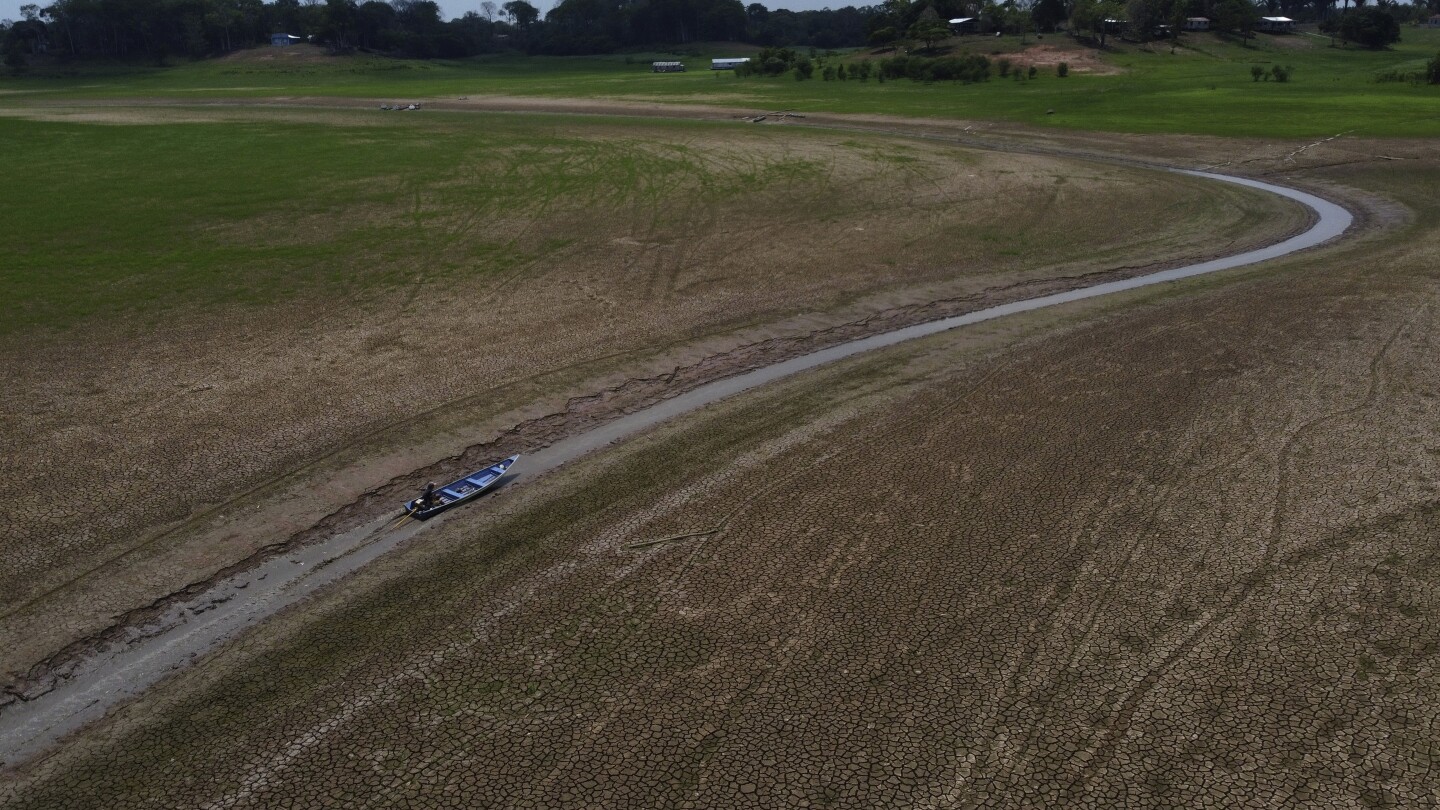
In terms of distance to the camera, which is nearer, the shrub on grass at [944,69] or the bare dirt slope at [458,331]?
the bare dirt slope at [458,331]

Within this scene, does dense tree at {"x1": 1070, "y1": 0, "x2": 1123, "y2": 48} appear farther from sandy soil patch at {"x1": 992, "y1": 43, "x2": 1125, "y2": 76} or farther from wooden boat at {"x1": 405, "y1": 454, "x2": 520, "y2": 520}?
wooden boat at {"x1": 405, "y1": 454, "x2": 520, "y2": 520}

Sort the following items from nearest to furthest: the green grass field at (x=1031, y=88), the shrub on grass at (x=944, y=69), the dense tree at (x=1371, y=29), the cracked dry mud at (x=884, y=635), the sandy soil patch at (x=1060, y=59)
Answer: the cracked dry mud at (x=884, y=635)
the green grass field at (x=1031, y=88)
the shrub on grass at (x=944, y=69)
the sandy soil patch at (x=1060, y=59)
the dense tree at (x=1371, y=29)

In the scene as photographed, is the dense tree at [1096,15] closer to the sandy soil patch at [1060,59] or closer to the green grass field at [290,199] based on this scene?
the sandy soil patch at [1060,59]

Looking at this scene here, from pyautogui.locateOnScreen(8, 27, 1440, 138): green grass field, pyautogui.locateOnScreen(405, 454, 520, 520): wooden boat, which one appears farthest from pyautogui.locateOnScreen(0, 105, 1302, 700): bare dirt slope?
pyautogui.locateOnScreen(8, 27, 1440, 138): green grass field

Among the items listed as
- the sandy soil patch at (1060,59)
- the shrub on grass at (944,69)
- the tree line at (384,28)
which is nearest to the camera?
the shrub on grass at (944,69)

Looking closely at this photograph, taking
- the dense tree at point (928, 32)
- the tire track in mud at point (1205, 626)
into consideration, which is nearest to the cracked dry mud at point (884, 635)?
the tire track in mud at point (1205, 626)

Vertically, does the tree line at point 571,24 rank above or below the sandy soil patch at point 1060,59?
above

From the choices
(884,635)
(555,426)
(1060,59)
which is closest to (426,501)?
(555,426)
